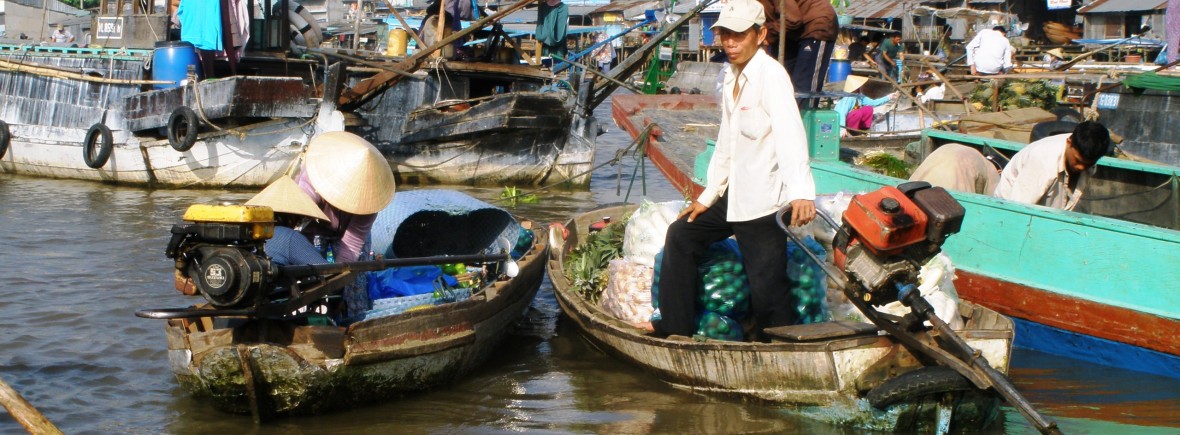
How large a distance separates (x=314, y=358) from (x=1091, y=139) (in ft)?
12.5

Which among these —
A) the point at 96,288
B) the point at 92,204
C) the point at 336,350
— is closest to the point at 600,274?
the point at 336,350

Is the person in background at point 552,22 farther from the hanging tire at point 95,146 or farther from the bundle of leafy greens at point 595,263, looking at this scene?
the bundle of leafy greens at point 595,263

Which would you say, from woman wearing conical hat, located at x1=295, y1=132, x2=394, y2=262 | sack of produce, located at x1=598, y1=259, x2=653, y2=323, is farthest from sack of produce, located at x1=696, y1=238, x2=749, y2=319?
woman wearing conical hat, located at x1=295, y1=132, x2=394, y2=262

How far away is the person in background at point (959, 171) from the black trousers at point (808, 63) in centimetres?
88

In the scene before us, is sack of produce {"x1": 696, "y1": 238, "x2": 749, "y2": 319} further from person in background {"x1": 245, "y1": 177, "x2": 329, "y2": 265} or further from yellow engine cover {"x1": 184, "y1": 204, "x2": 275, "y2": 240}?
yellow engine cover {"x1": 184, "y1": 204, "x2": 275, "y2": 240}

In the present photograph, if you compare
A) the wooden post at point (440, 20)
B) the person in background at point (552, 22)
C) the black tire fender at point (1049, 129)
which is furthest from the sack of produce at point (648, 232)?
the person in background at point (552, 22)

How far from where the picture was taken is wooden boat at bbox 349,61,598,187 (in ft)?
42.5

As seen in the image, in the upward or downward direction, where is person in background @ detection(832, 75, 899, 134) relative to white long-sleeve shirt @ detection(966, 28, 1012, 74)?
downward

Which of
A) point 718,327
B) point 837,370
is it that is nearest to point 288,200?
point 718,327

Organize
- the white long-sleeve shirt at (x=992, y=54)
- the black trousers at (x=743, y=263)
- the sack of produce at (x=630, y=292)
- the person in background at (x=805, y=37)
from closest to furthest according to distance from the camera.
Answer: the black trousers at (x=743, y=263) < the sack of produce at (x=630, y=292) < the person in background at (x=805, y=37) < the white long-sleeve shirt at (x=992, y=54)

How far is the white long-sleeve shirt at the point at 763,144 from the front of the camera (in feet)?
14.3

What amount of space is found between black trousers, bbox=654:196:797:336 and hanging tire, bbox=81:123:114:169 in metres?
9.65

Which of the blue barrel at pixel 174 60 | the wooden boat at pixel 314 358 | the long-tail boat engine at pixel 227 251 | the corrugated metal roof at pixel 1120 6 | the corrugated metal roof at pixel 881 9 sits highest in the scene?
the corrugated metal roof at pixel 881 9

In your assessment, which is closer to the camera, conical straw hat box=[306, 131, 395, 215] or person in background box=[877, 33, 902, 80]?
conical straw hat box=[306, 131, 395, 215]
